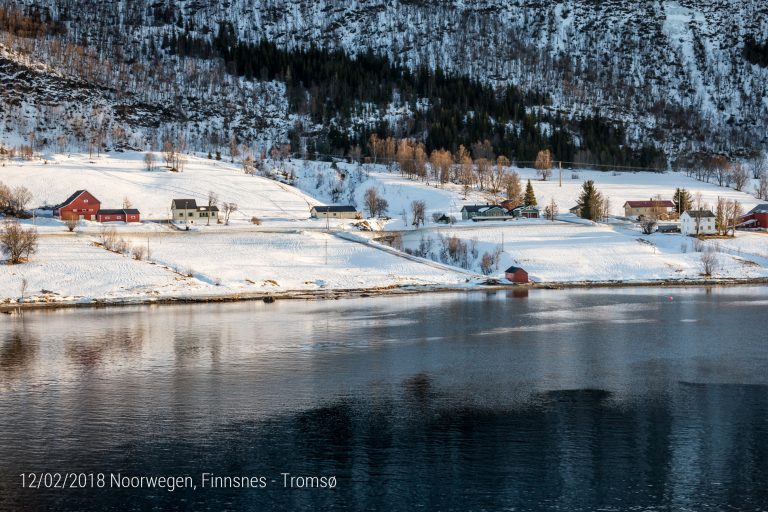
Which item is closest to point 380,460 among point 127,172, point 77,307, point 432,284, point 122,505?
point 122,505

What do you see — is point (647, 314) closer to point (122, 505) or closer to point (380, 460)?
point (380, 460)

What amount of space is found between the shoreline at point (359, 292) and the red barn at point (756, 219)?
111ft

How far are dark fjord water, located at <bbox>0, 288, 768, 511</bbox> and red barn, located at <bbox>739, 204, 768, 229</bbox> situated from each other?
6927cm

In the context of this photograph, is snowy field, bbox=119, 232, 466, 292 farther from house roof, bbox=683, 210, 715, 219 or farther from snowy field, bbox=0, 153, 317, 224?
house roof, bbox=683, 210, 715, 219

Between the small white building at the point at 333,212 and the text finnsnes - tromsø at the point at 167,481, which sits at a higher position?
the small white building at the point at 333,212

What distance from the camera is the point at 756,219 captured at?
125 m

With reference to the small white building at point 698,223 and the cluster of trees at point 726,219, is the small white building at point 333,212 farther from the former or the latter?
the cluster of trees at point 726,219

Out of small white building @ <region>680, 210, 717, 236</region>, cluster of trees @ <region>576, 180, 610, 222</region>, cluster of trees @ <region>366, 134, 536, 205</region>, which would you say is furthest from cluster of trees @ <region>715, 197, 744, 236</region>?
cluster of trees @ <region>366, 134, 536, 205</region>

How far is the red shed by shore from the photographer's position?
11419 cm

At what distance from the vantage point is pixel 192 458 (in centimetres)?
2792

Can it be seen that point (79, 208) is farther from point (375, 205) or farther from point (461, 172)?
point (461, 172)

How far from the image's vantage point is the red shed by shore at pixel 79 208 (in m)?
114

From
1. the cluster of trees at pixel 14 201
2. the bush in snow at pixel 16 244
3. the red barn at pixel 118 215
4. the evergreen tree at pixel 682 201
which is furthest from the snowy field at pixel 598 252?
the cluster of trees at pixel 14 201

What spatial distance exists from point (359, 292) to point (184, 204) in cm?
4526
